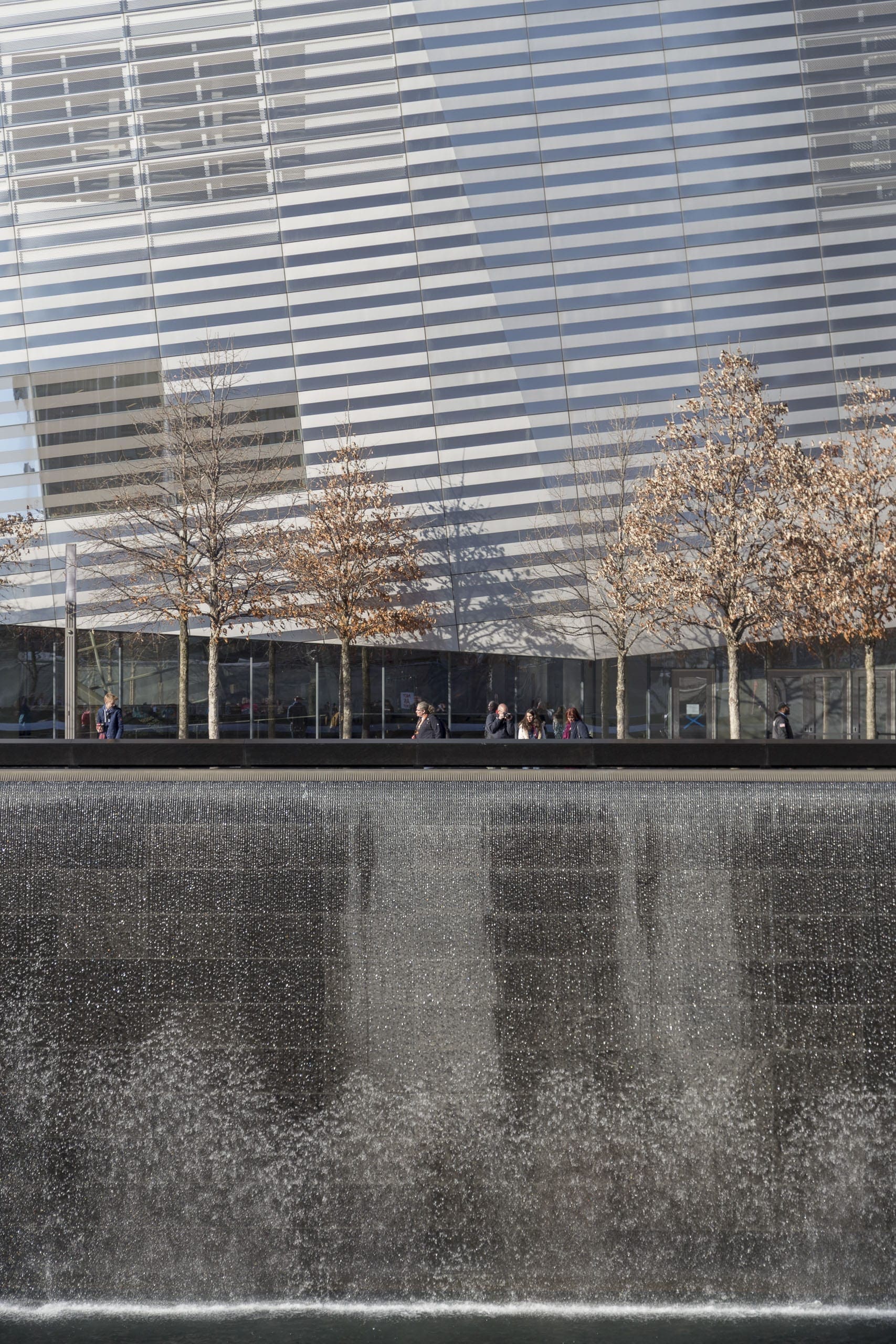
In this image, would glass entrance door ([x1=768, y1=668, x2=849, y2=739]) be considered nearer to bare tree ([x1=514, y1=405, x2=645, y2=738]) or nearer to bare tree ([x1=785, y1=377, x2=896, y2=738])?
bare tree ([x1=514, y1=405, x2=645, y2=738])

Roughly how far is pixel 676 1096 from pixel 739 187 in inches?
1011

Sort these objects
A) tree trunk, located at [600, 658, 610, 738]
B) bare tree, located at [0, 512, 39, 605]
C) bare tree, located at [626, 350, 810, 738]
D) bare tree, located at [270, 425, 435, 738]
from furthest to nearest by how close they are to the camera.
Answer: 1. tree trunk, located at [600, 658, 610, 738]
2. bare tree, located at [0, 512, 39, 605]
3. bare tree, located at [270, 425, 435, 738]
4. bare tree, located at [626, 350, 810, 738]

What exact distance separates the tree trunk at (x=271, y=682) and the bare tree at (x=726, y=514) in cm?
979

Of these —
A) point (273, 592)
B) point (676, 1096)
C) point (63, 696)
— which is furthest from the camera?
point (63, 696)

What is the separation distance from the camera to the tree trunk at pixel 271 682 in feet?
102

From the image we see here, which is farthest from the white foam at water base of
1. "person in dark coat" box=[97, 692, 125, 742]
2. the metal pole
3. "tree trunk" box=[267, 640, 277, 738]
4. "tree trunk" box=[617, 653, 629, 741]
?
"tree trunk" box=[267, 640, 277, 738]

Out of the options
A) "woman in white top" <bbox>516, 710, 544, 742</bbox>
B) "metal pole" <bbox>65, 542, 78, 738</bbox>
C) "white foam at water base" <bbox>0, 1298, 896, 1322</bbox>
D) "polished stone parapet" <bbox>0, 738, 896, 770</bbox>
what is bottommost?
"white foam at water base" <bbox>0, 1298, 896, 1322</bbox>

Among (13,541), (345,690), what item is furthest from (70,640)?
(345,690)

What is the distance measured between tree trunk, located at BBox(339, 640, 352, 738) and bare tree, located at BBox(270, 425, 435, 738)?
29 mm

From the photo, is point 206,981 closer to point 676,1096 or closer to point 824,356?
point 676,1096

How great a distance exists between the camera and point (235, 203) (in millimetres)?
29625

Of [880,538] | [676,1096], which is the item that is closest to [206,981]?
[676,1096]

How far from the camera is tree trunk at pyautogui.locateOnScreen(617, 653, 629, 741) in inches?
1120

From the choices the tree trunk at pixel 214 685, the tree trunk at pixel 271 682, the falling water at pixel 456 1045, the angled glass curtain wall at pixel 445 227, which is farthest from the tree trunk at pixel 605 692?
the falling water at pixel 456 1045
